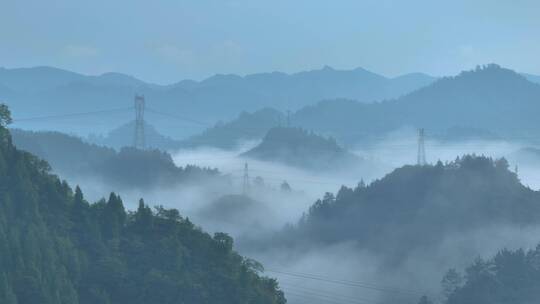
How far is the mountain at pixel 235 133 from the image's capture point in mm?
179375

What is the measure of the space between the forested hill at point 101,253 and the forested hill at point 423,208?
25.1 metres

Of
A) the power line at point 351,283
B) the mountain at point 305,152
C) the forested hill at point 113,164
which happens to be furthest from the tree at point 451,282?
the mountain at point 305,152

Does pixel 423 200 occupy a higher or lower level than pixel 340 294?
higher

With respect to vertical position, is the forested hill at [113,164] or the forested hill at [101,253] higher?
the forested hill at [113,164]

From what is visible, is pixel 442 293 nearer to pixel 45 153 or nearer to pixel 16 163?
pixel 16 163

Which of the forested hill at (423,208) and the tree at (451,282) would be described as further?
the forested hill at (423,208)

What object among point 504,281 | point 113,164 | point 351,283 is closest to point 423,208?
point 351,283

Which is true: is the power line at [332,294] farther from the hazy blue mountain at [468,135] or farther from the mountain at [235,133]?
the mountain at [235,133]

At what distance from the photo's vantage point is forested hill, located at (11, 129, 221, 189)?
85812 millimetres

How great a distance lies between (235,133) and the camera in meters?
188

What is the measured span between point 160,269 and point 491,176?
33.1 m

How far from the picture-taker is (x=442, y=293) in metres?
40.7

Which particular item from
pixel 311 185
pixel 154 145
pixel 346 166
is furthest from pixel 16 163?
pixel 154 145

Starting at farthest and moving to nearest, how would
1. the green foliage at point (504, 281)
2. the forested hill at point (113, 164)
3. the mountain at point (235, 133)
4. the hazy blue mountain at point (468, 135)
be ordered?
the mountain at point (235, 133) < the hazy blue mountain at point (468, 135) < the forested hill at point (113, 164) < the green foliage at point (504, 281)
